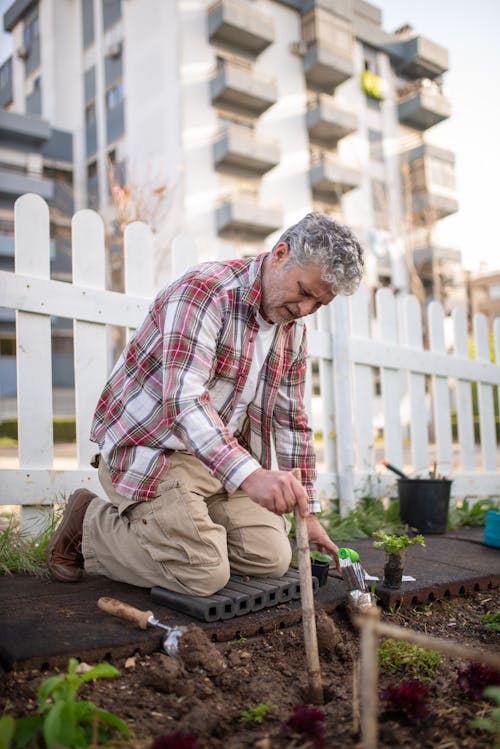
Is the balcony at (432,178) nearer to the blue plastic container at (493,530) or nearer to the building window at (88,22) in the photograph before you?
the building window at (88,22)

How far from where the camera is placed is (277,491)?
1756mm

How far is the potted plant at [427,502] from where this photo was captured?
12.1ft

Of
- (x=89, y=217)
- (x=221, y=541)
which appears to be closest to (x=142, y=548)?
(x=221, y=541)

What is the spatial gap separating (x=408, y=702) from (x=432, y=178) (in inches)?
1039

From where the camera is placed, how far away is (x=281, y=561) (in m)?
2.40

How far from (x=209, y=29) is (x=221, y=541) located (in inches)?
820

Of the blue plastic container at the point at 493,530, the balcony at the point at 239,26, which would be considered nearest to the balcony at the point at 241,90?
the balcony at the point at 239,26

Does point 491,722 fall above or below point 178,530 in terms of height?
below

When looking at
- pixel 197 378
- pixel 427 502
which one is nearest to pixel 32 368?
pixel 197 378

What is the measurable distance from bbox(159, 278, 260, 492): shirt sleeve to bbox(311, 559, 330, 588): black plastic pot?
617 millimetres

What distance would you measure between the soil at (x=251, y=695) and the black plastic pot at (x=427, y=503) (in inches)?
64.5

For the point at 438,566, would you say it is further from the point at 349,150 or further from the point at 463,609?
the point at 349,150

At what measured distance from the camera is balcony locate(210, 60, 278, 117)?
19.1 meters

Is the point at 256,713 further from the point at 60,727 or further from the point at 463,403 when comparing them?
the point at 463,403
